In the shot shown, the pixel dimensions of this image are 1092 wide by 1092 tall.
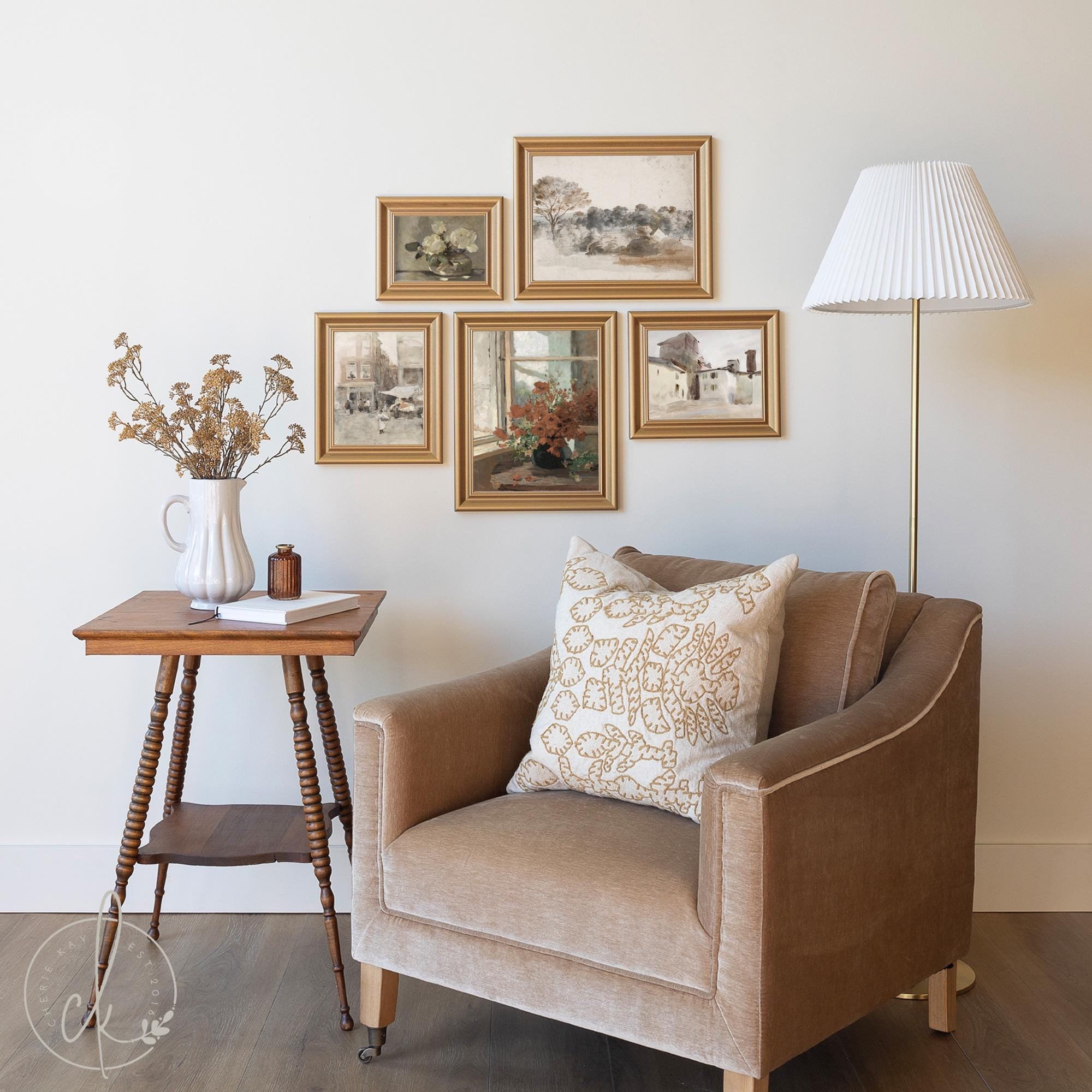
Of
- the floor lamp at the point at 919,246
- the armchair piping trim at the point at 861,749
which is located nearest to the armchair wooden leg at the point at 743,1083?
the armchair piping trim at the point at 861,749

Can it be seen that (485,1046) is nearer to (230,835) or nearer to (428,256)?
(230,835)

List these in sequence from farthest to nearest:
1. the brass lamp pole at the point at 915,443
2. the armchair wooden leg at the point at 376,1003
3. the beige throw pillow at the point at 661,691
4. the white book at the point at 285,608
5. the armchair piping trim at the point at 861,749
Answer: the brass lamp pole at the point at 915,443
the white book at the point at 285,608
the armchair wooden leg at the point at 376,1003
the beige throw pillow at the point at 661,691
the armchair piping trim at the point at 861,749

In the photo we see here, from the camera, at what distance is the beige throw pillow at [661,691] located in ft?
6.18

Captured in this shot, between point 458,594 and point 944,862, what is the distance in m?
1.26

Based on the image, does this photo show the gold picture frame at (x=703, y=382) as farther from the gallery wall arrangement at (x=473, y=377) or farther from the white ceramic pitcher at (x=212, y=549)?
the white ceramic pitcher at (x=212, y=549)

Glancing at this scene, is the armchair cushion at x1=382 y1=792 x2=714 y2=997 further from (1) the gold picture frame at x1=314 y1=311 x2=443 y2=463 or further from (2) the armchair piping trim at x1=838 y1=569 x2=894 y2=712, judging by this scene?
(1) the gold picture frame at x1=314 y1=311 x2=443 y2=463

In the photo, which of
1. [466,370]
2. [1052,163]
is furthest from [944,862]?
[1052,163]

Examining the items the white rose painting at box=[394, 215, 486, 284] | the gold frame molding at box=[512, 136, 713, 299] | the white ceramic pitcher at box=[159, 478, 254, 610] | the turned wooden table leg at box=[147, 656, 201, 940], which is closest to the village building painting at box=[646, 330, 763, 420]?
the gold frame molding at box=[512, 136, 713, 299]

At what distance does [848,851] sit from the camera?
1710 millimetres

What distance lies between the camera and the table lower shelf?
2.20m

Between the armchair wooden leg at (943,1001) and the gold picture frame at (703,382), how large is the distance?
49.2 inches

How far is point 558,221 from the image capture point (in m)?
2.63

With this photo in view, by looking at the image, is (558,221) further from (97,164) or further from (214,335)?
(97,164)

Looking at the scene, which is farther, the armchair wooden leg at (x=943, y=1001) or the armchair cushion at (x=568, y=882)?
the armchair wooden leg at (x=943, y=1001)
